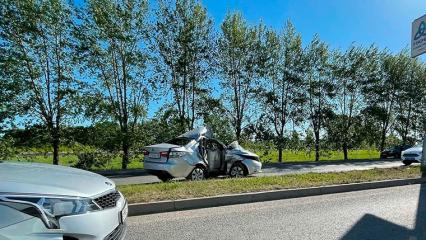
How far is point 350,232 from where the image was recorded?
632 centimetres

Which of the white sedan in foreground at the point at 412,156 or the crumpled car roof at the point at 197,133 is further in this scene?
the white sedan in foreground at the point at 412,156

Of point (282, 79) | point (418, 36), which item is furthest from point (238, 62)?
point (418, 36)

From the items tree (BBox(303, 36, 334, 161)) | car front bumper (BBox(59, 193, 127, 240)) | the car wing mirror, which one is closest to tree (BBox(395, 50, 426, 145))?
tree (BBox(303, 36, 334, 161))

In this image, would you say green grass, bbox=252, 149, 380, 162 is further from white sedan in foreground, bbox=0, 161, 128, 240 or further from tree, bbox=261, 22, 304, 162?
white sedan in foreground, bbox=0, 161, 128, 240

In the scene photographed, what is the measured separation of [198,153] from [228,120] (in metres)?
17.4

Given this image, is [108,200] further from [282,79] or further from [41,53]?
[282,79]

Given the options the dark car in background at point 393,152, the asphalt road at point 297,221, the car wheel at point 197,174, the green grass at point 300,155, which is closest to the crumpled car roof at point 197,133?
the car wheel at point 197,174

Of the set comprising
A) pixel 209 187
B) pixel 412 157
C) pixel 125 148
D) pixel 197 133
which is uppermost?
pixel 197 133

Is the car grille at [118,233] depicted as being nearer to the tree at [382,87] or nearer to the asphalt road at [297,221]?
the asphalt road at [297,221]

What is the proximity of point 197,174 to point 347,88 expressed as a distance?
29.0m

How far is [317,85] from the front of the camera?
35875 millimetres

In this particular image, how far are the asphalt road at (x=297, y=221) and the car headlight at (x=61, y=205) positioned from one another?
2582 millimetres

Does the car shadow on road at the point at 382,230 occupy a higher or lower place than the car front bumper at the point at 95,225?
lower

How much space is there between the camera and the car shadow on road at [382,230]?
20.0ft
